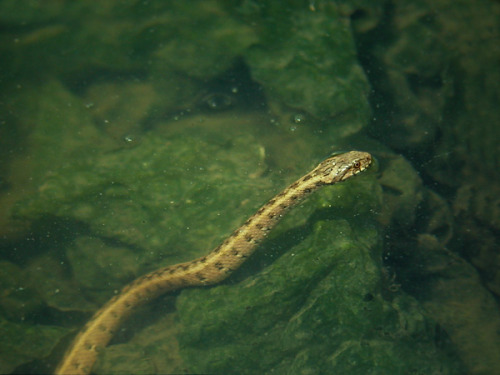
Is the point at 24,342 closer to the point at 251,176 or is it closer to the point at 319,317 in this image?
the point at 251,176

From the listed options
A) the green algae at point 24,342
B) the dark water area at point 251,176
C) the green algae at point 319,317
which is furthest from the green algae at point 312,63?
the green algae at point 24,342

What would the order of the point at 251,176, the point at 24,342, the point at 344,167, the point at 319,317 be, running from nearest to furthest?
the point at 319,317 → the point at 344,167 → the point at 24,342 → the point at 251,176

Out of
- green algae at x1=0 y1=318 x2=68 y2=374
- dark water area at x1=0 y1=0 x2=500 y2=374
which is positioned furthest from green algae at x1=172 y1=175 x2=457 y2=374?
green algae at x1=0 y1=318 x2=68 y2=374

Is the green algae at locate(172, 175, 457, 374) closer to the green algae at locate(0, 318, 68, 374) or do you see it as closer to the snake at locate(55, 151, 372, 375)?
the snake at locate(55, 151, 372, 375)

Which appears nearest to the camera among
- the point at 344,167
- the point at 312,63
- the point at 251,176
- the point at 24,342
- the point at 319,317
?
the point at 319,317

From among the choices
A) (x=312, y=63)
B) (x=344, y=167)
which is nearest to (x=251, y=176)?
(x=344, y=167)

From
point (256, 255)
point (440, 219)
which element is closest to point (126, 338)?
point (256, 255)
